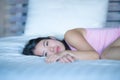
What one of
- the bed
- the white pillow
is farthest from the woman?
the white pillow

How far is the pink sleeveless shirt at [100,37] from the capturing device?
1583mm

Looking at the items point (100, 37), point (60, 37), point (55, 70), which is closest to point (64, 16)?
point (60, 37)

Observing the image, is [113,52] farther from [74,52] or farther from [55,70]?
[55,70]

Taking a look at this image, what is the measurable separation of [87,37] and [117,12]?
612mm

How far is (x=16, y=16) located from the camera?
92.7 inches

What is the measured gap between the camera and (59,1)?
79.4 inches

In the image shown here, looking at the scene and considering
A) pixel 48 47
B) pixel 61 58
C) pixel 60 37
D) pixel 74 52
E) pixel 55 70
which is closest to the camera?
pixel 55 70

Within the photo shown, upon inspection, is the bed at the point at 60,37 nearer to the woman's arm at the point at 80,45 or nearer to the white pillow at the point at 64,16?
the white pillow at the point at 64,16

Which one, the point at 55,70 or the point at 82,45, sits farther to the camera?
the point at 82,45

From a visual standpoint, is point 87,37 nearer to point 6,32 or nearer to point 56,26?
point 56,26

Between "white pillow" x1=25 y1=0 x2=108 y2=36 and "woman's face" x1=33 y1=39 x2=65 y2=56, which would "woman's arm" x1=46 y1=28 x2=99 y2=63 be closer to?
"woman's face" x1=33 y1=39 x2=65 y2=56

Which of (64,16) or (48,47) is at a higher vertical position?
(64,16)

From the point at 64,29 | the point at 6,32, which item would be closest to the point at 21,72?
the point at 64,29

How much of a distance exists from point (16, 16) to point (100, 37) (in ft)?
3.34
